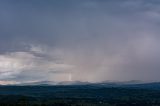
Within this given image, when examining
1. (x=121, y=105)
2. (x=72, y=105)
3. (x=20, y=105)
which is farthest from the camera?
(x=121, y=105)

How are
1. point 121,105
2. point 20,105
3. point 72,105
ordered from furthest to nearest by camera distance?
point 121,105 < point 72,105 < point 20,105

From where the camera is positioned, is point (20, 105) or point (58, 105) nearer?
point (20, 105)

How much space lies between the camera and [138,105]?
19938 centimetres

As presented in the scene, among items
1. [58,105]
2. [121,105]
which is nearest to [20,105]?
[58,105]

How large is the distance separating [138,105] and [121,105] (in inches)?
352

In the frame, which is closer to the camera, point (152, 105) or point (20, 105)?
point (20, 105)

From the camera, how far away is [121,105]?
199 meters

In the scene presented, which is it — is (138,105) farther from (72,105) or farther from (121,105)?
(72,105)

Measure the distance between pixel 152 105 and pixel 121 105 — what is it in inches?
630

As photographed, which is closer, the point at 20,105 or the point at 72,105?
Result: the point at 20,105

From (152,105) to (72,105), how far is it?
42.7 metres

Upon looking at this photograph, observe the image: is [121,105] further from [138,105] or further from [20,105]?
[20,105]

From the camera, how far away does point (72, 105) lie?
186750 mm

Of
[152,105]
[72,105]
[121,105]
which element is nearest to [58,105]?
[72,105]
